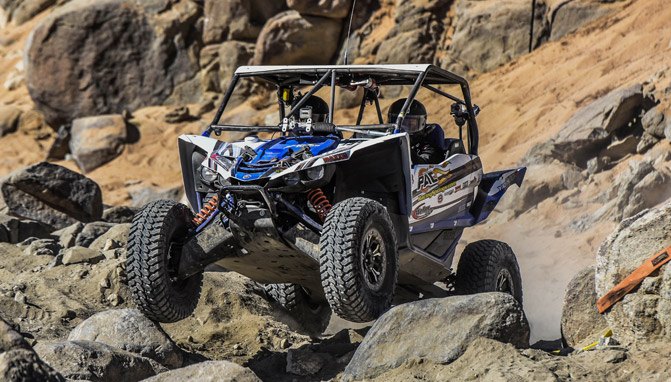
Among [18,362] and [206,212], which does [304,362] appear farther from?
[18,362]

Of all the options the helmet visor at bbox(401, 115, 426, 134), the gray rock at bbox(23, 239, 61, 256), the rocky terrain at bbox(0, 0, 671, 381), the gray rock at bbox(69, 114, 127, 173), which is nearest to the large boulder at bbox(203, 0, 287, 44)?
the rocky terrain at bbox(0, 0, 671, 381)

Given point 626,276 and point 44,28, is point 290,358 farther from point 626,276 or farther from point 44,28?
point 44,28

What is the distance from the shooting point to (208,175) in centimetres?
784

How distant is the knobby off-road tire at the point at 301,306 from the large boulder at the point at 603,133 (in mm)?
6183

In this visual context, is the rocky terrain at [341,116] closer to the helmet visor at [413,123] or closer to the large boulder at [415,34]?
the large boulder at [415,34]

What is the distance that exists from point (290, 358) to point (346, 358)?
1.44 feet

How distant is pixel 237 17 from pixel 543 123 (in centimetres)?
942

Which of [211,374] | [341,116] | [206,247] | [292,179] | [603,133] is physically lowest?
[341,116]

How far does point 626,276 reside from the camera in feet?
21.4

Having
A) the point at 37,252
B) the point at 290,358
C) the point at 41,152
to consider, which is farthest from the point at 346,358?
the point at 41,152

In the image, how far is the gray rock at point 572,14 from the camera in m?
20.2

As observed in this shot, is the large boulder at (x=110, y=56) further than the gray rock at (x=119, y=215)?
Yes

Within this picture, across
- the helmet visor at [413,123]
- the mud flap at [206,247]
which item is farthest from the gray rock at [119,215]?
the mud flap at [206,247]

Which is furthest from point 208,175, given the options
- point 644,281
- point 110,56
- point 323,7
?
point 110,56
